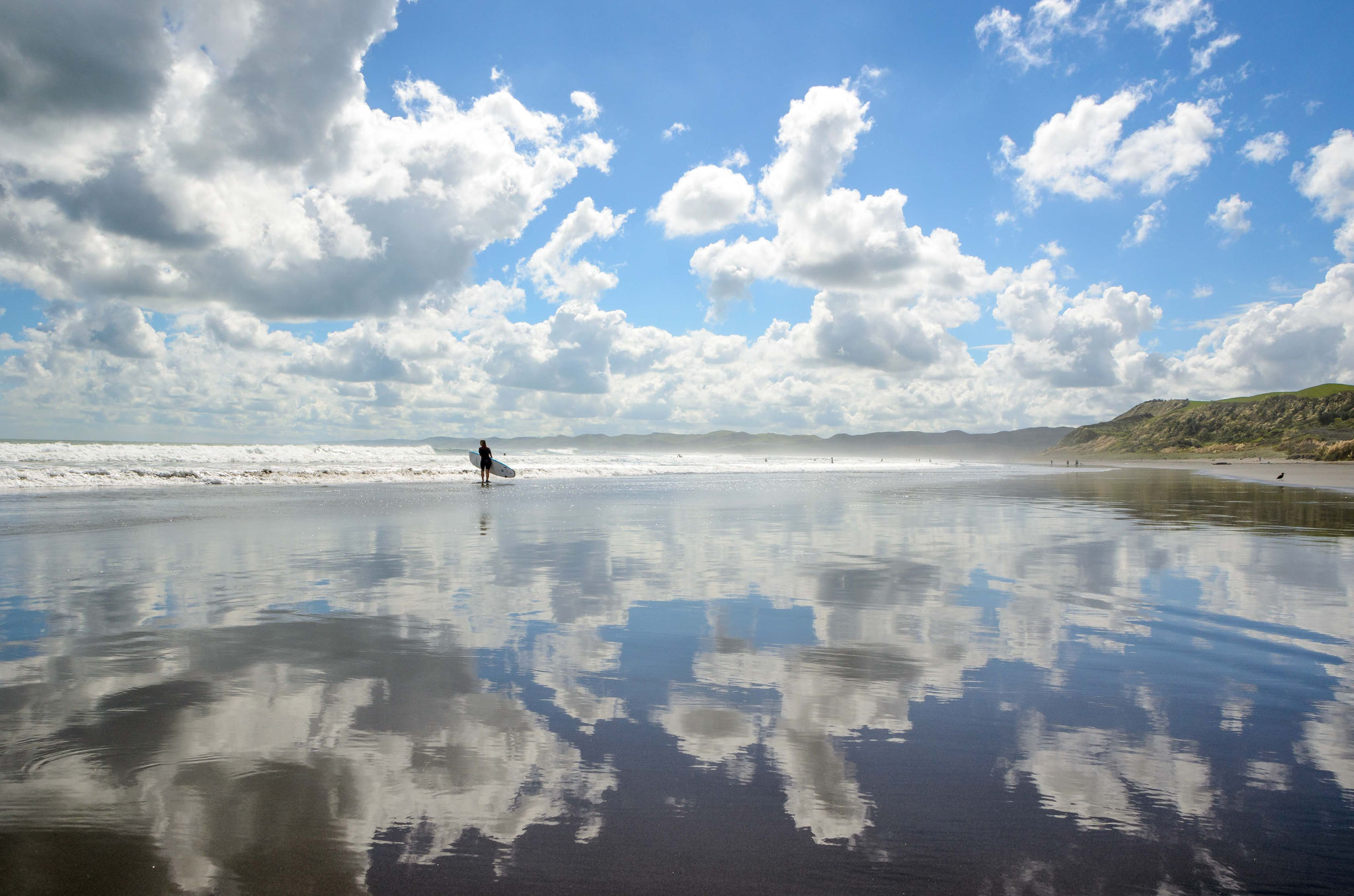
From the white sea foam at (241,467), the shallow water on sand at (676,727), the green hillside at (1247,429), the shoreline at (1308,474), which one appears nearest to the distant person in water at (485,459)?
the white sea foam at (241,467)

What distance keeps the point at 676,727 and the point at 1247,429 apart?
120 metres

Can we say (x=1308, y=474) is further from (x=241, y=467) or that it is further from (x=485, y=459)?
(x=241, y=467)

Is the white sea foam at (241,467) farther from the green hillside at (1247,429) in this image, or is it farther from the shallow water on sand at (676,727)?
the green hillside at (1247,429)

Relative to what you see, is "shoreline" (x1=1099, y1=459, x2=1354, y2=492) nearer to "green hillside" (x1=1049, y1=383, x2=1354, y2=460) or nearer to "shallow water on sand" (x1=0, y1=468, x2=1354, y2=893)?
"green hillside" (x1=1049, y1=383, x2=1354, y2=460)

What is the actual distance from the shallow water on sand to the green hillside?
70.6 meters

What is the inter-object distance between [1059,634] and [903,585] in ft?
7.39

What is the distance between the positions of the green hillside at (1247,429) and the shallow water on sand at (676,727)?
7063cm

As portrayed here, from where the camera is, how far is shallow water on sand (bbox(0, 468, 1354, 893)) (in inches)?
104

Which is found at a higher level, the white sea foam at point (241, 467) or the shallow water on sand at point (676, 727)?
the white sea foam at point (241, 467)

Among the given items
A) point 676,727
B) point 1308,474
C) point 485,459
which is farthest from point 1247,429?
point 676,727

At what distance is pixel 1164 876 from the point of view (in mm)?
2510

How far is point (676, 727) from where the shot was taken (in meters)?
3.90

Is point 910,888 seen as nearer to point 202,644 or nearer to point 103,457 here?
point 202,644

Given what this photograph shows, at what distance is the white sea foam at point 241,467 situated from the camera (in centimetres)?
2731
